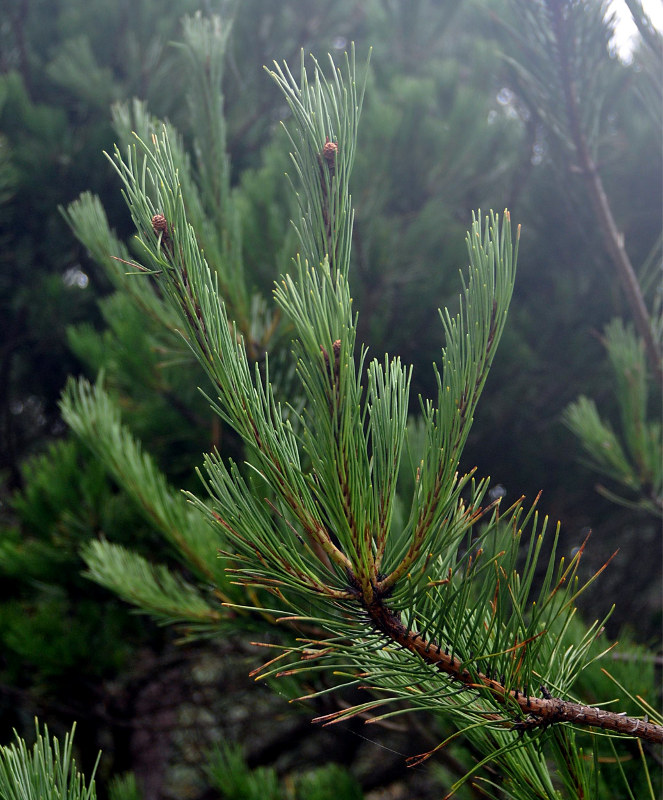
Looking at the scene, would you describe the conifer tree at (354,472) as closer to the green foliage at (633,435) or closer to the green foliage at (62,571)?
the green foliage at (633,435)

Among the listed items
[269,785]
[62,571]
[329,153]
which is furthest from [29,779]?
[62,571]

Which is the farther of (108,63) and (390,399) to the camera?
(108,63)

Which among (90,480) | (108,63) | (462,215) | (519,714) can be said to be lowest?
(90,480)

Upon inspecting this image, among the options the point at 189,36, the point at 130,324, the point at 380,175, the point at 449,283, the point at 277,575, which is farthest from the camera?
the point at 449,283

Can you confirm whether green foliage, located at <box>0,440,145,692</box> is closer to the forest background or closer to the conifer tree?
the forest background

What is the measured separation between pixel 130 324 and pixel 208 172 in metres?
0.44

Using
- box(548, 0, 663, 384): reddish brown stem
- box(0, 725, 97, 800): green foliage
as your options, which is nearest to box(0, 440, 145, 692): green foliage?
box(0, 725, 97, 800): green foliage

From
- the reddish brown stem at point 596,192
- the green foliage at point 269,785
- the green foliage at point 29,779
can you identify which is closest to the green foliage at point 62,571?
the green foliage at point 269,785

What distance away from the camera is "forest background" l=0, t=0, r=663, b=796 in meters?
1.56

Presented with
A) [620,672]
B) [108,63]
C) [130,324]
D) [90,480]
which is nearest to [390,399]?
[620,672]

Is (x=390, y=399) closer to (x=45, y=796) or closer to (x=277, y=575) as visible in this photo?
(x=277, y=575)

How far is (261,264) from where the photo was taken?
4.65 feet

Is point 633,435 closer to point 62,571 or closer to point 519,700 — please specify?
point 519,700

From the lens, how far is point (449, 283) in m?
1.97
